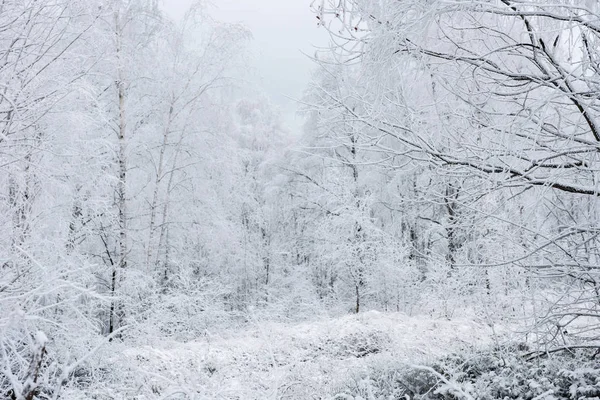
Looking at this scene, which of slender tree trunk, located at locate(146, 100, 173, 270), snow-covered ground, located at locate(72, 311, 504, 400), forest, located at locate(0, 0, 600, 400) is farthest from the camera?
slender tree trunk, located at locate(146, 100, 173, 270)

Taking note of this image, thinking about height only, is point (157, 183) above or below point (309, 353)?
above

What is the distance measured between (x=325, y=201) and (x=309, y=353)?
717cm

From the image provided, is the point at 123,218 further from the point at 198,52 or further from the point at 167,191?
the point at 198,52

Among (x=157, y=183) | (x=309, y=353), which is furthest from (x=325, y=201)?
(x=309, y=353)

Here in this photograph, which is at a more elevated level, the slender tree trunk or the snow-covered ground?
the slender tree trunk

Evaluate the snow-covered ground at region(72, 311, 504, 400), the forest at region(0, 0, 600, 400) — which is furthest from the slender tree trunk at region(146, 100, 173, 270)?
the snow-covered ground at region(72, 311, 504, 400)

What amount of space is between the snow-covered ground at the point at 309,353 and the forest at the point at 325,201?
57mm

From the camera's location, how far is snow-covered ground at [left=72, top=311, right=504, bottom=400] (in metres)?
5.61

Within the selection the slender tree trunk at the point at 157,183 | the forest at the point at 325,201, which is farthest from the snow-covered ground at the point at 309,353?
the slender tree trunk at the point at 157,183

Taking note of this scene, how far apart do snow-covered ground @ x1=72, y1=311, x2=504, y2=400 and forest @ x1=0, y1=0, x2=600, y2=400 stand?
6 cm

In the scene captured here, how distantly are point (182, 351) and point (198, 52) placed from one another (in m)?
6.90

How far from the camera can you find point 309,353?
802cm

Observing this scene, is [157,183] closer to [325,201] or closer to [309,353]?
[309,353]

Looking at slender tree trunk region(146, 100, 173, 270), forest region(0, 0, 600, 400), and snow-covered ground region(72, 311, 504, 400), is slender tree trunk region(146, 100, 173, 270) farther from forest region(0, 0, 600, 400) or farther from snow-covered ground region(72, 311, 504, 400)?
snow-covered ground region(72, 311, 504, 400)
